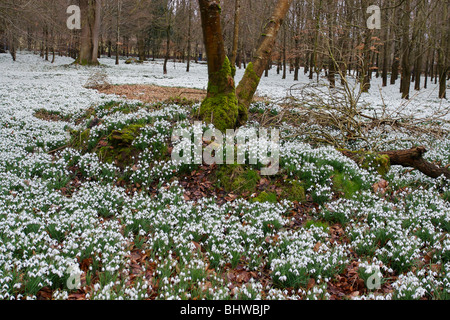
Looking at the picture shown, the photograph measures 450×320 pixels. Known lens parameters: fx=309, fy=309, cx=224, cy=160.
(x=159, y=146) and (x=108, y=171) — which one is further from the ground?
(x=159, y=146)

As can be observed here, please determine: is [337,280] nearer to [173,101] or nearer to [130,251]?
[130,251]

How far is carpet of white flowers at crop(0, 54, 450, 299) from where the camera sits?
312 cm

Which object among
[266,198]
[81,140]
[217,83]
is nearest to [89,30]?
[81,140]

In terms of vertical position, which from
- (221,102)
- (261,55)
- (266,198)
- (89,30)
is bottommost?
(266,198)

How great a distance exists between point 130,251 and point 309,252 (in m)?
2.17

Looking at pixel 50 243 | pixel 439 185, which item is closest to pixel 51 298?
pixel 50 243

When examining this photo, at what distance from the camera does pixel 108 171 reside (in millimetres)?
6016

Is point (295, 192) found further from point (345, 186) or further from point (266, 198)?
point (345, 186)

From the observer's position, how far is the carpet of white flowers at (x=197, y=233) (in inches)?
123

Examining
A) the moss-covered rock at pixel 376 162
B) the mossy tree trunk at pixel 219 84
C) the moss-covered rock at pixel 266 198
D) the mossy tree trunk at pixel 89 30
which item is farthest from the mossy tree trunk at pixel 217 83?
the mossy tree trunk at pixel 89 30

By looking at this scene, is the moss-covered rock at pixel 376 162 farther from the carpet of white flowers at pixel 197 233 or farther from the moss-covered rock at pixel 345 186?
the moss-covered rock at pixel 345 186

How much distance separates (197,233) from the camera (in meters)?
4.18

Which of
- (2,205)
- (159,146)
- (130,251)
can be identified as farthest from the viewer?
(159,146)

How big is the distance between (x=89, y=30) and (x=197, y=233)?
107 feet
